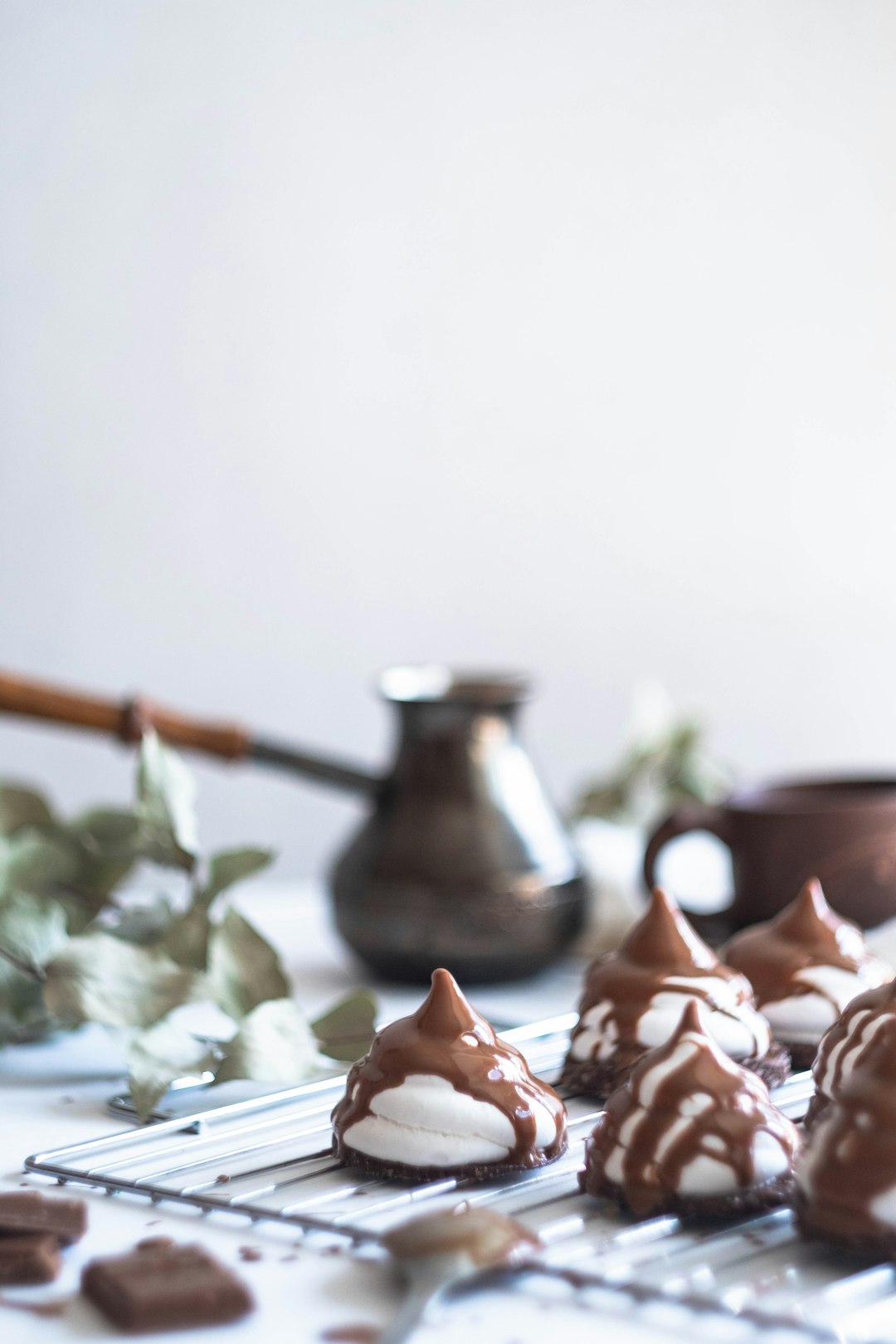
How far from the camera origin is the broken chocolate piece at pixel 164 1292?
517 millimetres

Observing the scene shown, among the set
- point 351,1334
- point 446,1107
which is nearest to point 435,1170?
point 446,1107

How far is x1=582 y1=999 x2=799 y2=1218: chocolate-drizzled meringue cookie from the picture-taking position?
587 mm

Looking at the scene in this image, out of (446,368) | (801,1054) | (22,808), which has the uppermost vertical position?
(446,368)

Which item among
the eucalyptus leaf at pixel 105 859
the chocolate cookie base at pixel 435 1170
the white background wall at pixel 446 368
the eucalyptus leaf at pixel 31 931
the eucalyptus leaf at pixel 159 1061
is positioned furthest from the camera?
the white background wall at pixel 446 368

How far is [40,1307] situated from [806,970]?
1.39ft

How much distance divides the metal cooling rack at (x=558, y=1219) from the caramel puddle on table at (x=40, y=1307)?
0.07 m

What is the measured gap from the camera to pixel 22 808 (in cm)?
103

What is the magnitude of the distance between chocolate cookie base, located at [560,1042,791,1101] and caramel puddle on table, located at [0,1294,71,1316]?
0.29 m

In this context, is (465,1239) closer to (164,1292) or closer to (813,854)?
(164,1292)

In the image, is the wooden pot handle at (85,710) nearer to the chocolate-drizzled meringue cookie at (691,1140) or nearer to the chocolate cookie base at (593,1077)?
the chocolate cookie base at (593,1077)

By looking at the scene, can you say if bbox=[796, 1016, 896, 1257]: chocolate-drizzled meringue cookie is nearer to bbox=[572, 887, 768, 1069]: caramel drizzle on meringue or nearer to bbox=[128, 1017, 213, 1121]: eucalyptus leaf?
bbox=[572, 887, 768, 1069]: caramel drizzle on meringue

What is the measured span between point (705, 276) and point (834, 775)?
1202 mm

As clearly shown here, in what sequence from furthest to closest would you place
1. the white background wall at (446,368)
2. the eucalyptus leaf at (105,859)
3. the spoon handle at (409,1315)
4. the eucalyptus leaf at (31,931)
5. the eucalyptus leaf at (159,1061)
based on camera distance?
1. the white background wall at (446,368)
2. the eucalyptus leaf at (105,859)
3. the eucalyptus leaf at (31,931)
4. the eucalyptus leaf at (159,1061)
5. the spoon handle at (409,1315)

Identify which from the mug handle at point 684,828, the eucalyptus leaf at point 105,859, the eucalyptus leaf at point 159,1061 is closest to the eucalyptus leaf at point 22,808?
the eucalyptus leaf at point 105,859
